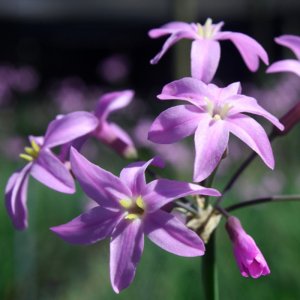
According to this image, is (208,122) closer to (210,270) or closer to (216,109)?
(216,109)

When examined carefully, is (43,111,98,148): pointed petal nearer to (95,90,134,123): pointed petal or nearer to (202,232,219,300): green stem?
(95,90,134,123): pointed petal

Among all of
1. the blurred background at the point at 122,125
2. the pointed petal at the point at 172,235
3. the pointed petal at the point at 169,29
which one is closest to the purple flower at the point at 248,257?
the pointed petal at the point at 172,235

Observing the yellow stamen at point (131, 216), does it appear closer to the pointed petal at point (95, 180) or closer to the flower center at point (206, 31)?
the pointed petal at point (95, 180)

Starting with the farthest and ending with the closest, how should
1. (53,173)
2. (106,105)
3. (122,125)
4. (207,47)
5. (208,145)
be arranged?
1. (122,125)
2. (106,105)
3. (207,47)
4. (53,173)
5. (208,145)

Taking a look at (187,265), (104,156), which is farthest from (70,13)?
(187,265)

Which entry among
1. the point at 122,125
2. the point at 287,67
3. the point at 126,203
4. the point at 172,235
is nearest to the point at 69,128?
the point at 126,203

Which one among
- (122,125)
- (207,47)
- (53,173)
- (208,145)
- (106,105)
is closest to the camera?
(208,145)
